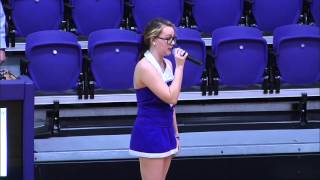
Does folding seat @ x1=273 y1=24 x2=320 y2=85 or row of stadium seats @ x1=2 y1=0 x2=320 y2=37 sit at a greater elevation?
row of stadium seats @ x1=2 y1=0 x2=320 y2=37

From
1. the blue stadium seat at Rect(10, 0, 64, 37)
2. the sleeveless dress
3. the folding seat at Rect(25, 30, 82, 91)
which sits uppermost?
the blue stadium seat at Rect(10, 0, 64, 37)

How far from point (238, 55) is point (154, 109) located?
1878 mm

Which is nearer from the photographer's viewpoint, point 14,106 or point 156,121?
point 14,106

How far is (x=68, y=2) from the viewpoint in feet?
16.0

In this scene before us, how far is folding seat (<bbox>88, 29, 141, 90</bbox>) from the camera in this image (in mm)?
4141

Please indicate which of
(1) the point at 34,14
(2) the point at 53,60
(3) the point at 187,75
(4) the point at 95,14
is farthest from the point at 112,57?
(1) the point at 34,14

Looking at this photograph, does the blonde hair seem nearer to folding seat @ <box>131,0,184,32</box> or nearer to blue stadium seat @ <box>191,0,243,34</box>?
folding seat @ <box>131,0,184,32</box>

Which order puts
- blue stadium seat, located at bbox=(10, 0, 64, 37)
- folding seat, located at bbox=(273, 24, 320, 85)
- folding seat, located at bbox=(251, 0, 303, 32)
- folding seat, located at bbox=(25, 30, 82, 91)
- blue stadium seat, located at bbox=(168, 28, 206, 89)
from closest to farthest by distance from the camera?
folding seat, located at bbox=(25, 30, 82, 91)
blue stadium seat, located at bbox=(168, 28, 206, 89)
folding seat, located at bbox=(273, 24, 320, 85)
blue stadium seat, located at bbox=(10, 0, 64, 37)
folding seat, located at bbox=(251, 0, 303, 32)

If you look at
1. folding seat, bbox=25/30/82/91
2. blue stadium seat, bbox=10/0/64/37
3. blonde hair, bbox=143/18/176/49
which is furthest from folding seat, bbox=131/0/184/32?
blonde hair, bbox=143/18/176/49

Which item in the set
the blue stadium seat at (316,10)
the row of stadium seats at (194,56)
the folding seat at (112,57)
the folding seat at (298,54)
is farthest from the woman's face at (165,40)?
the blue stadium seat at (316,10)

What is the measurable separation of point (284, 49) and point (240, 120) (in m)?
0.65

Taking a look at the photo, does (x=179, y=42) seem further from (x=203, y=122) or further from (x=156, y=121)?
(x=156, y=121)

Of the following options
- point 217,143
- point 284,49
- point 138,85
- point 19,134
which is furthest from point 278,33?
point 19,134

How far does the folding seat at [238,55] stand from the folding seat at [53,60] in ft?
3.32
